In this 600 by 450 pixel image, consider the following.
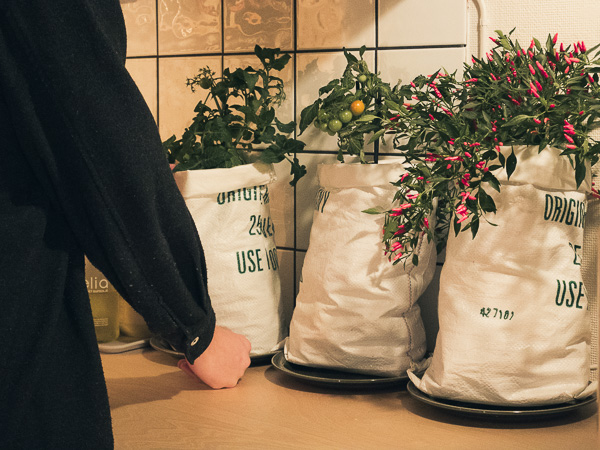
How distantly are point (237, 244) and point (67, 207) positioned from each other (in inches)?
19.9

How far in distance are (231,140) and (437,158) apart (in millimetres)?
442

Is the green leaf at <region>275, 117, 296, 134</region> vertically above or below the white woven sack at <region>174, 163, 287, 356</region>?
above

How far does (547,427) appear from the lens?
2.82 ft

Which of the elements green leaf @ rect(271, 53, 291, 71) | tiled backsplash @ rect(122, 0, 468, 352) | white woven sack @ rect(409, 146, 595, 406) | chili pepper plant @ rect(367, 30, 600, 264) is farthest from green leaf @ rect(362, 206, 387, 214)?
green leaf @ rect(271, 53, 291, 71)

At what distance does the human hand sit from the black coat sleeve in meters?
0.24

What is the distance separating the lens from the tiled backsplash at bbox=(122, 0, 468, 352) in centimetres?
110

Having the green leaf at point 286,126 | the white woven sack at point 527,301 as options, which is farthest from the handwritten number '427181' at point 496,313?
the green leaf at point 286,126

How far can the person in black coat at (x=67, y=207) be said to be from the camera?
1.96 feet

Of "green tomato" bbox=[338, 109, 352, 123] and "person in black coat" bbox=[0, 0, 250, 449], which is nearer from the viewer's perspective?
"person in black coat" bbox=[0, 0, 250, 449]

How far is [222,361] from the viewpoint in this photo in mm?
976

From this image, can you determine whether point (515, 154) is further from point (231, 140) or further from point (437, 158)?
point (231, 140)

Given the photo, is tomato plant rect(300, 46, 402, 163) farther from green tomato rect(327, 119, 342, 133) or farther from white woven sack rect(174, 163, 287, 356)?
white woven sack rect(174, 163, 287, 356)

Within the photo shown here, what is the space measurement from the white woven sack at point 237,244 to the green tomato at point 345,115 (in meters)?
0.18

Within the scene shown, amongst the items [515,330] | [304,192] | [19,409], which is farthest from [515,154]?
[19,409]
